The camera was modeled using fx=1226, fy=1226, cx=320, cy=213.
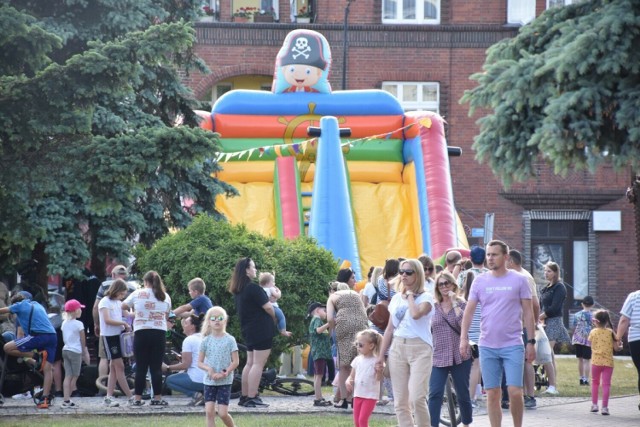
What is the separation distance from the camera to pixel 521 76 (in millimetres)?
10766

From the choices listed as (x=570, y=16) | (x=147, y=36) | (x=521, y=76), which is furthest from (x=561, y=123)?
(x=147, y=36)

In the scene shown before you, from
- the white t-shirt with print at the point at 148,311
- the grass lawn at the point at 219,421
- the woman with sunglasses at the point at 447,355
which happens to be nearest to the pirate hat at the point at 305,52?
the white t-shirt with print at the point at 148,311

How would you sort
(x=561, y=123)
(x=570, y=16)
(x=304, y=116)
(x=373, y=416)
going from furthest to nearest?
(x=304, y=116)
(x=373, y=416)
(x=570, y=16)
(x=561, y=123)

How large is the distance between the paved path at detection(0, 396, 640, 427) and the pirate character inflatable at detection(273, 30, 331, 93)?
34.9 feet

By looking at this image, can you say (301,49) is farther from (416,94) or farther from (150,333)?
(150,333)

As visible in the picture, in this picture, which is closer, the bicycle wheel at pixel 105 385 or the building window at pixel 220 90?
the bicycle wheel at pixel 105 385

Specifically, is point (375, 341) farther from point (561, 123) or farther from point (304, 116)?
point (304, 116)

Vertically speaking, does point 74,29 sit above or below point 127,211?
above

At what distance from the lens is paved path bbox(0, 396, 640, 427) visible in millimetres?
12867

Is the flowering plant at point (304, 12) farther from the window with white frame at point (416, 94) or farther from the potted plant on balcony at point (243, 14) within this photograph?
the window with white frame at point (416, 94)

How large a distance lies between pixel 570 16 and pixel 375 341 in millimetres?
3561

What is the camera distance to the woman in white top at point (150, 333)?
14.0 meters

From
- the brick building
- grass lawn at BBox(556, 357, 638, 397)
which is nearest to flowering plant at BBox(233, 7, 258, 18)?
the brick building

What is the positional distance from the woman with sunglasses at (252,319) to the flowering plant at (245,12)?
2000cm
